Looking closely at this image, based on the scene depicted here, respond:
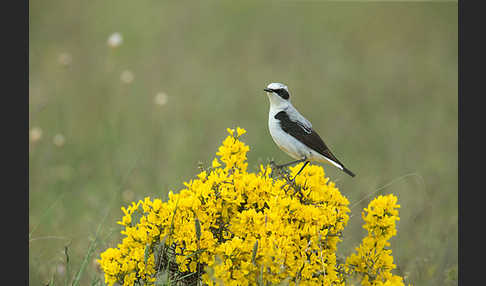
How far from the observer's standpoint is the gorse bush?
367 cm

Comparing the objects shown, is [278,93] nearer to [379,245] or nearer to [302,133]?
[302,133]

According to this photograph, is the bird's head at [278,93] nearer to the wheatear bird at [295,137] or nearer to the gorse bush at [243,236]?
the wheatear bird at [295,137]

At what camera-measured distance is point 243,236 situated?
3.83 m

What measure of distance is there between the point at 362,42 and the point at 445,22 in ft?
8.17

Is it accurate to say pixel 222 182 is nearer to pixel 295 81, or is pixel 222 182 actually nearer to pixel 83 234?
pixel 83 234

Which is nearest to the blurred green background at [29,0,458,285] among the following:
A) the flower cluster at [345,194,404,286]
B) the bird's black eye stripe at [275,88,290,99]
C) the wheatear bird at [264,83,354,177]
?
the flower cluster at [345,194,404,286]

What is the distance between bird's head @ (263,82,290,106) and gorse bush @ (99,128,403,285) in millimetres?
908

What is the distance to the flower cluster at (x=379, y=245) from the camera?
4.09 metres

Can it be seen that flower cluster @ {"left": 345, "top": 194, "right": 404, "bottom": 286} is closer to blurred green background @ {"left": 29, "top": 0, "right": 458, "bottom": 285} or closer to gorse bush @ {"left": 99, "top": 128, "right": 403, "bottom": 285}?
gorse bush @ {"left": 99, "top": 128, "right": 403, "bottom": 285}

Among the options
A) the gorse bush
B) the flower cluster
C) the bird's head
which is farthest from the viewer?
the bird's head

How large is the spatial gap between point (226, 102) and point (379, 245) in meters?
7.82

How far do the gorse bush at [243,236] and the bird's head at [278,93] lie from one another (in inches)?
35.8

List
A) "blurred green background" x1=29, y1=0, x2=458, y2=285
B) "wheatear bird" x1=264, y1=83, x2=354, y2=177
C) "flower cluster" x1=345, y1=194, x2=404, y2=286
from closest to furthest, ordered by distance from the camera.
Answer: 1. "flower cluster" x1=345, y1=194, x2=404, y2=286
2. "wheatear bird" x1=264, y1=83, x2=354, y2=177
3. "blurred green background" x1=29, y1=0, x2=458, y2=285

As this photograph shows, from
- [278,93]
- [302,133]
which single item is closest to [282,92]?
[278,93]
